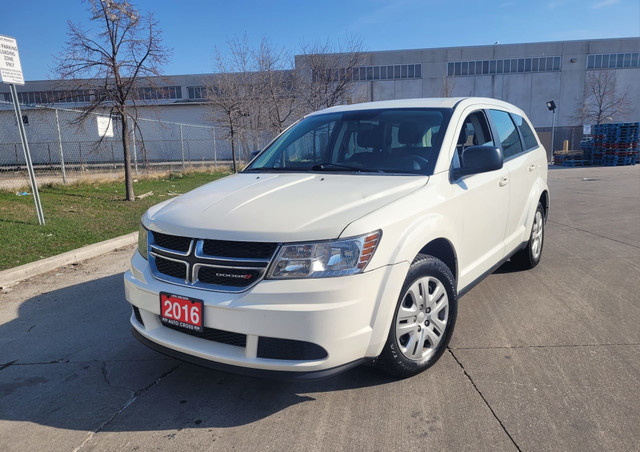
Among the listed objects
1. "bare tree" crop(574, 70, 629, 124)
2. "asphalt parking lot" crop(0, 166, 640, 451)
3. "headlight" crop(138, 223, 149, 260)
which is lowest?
"asphalt parking lot" crop(0, 166, 640, 451)

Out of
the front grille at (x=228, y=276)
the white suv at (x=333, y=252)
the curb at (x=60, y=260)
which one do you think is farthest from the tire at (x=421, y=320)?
the curb at (x=60, y=260)

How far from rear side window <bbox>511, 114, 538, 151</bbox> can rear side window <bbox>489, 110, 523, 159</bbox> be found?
202 millimetres

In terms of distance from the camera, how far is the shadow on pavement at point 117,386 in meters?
2.74

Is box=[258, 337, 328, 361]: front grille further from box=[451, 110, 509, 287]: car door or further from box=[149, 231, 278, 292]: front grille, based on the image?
box=[451, 110, 509, 287]: car door

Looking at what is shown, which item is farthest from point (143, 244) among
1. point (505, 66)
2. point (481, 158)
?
point (505, 66)

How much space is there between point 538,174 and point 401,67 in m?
43.3

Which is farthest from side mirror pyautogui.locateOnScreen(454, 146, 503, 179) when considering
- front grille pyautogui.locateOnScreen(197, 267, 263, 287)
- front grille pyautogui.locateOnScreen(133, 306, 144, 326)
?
front grille pyautogui.locateOnScreen(133, 306, 144, 326)

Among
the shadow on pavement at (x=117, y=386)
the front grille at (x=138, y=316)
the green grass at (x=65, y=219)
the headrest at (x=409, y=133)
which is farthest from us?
the green grass at (x=65, y=219)

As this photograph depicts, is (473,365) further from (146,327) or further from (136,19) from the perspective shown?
(136,19)

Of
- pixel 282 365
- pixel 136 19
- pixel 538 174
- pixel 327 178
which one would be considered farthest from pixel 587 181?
pixel 282 365

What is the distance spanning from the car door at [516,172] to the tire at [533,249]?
0.34 meters

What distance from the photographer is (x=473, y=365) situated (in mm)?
3236

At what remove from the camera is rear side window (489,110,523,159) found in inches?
177

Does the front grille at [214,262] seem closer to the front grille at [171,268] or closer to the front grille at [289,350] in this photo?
the front grille at [171,268]
